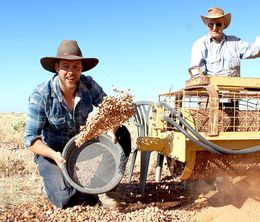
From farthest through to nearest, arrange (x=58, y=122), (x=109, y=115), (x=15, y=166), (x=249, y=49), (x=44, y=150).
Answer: (x=15, y=166), (x=249, y=49), (x=58, y=122), (x=44, y=150), (x=109, y=115)

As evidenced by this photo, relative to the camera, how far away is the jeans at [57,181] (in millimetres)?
3877

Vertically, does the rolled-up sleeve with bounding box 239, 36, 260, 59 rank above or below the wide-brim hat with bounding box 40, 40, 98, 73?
above

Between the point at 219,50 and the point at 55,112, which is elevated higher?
the point at 219,50

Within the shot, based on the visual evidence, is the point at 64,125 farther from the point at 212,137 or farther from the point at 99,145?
the point at 212,137

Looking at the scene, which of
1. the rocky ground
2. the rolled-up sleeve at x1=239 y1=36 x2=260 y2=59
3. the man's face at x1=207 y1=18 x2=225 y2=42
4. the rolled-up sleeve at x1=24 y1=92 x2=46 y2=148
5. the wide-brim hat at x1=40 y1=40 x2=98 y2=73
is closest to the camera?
the rocky ground

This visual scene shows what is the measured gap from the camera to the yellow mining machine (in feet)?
12.1

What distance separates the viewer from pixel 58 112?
4062mm

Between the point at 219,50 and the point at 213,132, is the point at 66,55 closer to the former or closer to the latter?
the point at 213,132

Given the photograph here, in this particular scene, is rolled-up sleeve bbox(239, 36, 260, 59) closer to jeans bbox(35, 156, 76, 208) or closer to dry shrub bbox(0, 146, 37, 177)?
jeans bbox(35, 156, 76, 208)

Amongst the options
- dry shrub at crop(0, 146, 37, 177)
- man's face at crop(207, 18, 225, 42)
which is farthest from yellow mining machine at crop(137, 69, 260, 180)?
dry shrub at crop(0, 146, 37, 177)

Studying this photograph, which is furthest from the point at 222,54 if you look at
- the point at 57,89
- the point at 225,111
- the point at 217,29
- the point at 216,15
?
the point at 57,89

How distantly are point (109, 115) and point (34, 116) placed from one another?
0.94 m

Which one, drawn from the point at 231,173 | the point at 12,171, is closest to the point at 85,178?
the point at 231,173

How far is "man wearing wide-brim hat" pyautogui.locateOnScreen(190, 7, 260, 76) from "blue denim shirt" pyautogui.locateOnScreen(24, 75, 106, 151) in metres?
1.58
